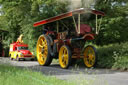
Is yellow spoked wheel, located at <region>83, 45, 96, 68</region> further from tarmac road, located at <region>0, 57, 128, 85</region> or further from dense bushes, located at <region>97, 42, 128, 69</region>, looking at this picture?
tarmac road, located at <region>0, 57, 128, 85</region>

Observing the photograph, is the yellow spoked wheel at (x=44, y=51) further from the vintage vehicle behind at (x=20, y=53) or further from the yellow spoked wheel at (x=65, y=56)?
the vintage vehicle behind at (x=20, y=53)

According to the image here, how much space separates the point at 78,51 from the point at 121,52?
219cm

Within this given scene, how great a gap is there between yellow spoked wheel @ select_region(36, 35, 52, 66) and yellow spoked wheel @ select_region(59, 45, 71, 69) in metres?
1.20

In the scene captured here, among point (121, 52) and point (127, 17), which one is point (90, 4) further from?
point (121, 52)

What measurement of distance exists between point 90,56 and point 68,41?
1.37 metres

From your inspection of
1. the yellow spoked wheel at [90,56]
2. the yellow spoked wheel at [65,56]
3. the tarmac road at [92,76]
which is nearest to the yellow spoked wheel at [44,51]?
the yellow spoked wheel at [65,56]

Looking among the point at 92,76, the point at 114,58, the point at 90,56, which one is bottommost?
the point at 92,76

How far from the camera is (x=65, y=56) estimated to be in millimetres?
10859

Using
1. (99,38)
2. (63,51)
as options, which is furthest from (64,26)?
(99,38)

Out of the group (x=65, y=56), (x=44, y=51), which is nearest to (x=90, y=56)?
(x=65, y=56)

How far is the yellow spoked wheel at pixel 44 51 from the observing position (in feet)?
40.0

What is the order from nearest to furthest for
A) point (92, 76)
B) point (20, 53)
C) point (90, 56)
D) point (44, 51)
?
1. point (92, 76)
2. point (90, 56)
3. point (44, 51)
4. point (20, 53)

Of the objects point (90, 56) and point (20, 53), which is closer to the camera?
point (90, 56)

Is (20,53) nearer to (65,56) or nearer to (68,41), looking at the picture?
(68,41)
